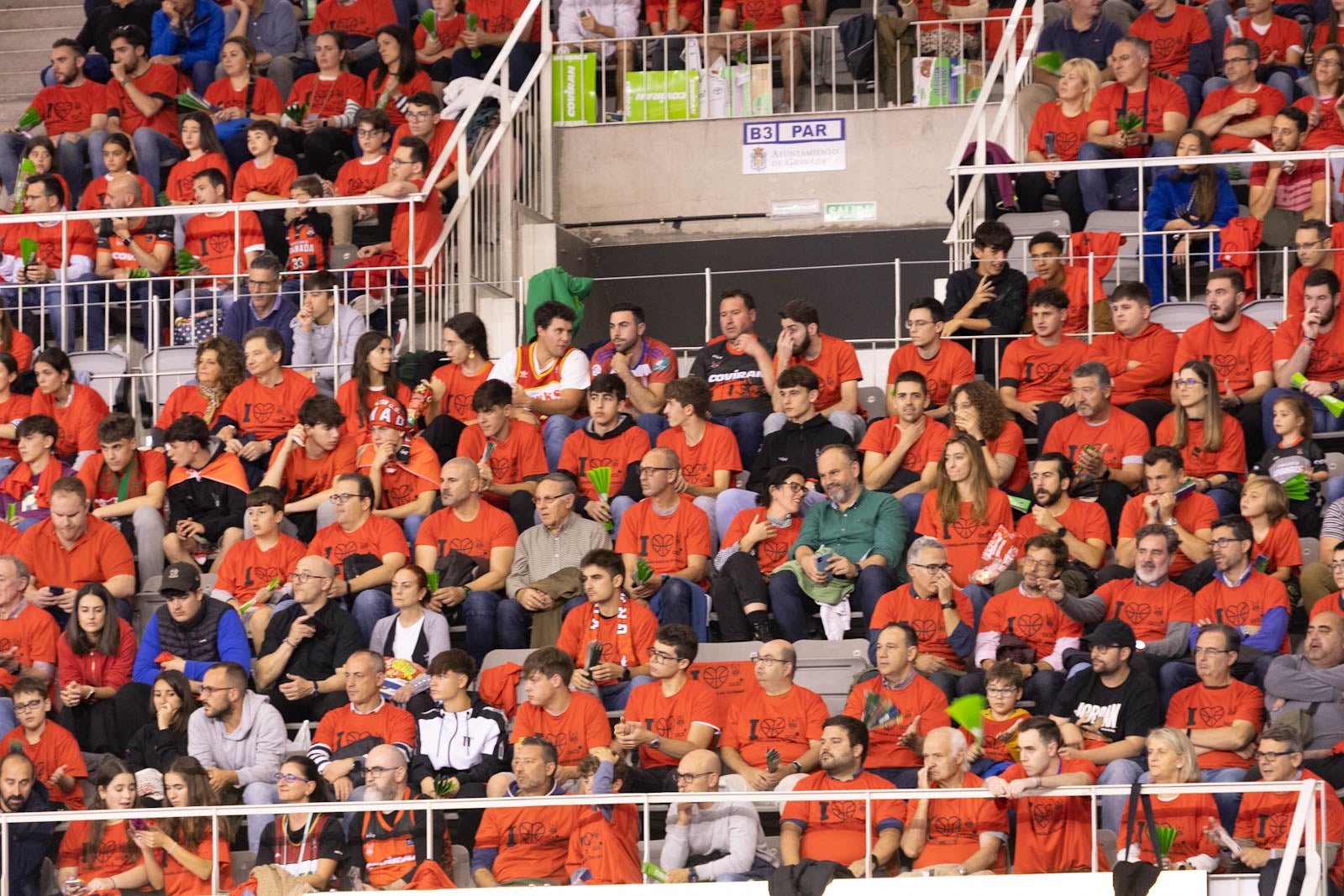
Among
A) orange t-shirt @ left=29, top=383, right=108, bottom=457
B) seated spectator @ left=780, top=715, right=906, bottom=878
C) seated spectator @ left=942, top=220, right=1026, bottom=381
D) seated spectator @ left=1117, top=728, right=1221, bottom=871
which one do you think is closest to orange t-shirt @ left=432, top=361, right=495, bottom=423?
orange t-shirt @ left=29, top=383, right=108, bottom=457

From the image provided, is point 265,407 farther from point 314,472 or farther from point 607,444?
point 607,444

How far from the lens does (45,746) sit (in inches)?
391

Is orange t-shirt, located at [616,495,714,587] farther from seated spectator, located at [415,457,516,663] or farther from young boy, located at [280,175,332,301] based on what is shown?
young boy, located at [280,175,332,301]

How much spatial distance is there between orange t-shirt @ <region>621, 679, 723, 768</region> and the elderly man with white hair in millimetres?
1184

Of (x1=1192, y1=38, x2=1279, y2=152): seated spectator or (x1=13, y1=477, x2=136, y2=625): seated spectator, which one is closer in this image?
(x1=13, y1=477, x2=136, y2=625): seated spectator

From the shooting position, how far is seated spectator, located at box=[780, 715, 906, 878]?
342 inches

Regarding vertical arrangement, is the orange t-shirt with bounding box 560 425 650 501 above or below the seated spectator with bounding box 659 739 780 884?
above

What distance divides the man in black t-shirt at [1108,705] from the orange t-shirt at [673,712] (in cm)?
144

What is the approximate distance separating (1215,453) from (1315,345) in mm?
910

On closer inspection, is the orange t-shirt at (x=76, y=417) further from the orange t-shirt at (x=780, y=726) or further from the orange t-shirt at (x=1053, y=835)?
the orange t-shirt at (x=1053, y=835)

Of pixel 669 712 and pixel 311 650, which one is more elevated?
pixel 311 650

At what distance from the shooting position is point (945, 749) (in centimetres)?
883

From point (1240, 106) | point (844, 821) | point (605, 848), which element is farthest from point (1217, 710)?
point (1240, 106)

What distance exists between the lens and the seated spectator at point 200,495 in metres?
11.2
